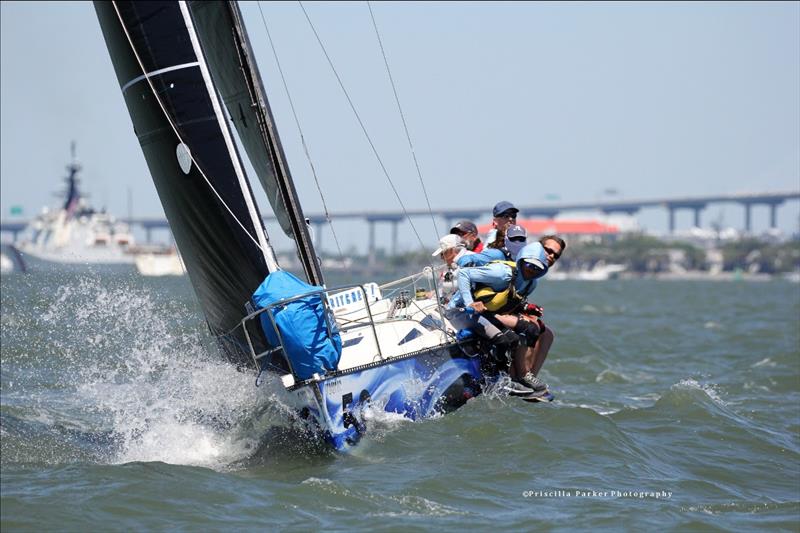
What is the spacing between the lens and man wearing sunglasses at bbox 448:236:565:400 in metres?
8.80

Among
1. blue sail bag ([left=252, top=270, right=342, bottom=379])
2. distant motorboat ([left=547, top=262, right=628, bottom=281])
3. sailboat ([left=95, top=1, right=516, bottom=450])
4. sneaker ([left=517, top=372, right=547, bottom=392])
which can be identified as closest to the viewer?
blue sail bag ([left=252, top=270, right=342, bottom=379])

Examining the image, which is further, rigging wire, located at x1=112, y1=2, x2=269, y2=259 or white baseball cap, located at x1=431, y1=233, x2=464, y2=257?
white baseball cap, located at x1=431, y1=233, x2=464, y2=257

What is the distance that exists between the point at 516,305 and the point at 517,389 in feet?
2.36

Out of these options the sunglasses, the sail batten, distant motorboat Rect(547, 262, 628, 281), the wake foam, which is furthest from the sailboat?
distant motorboat Rect(547, 262, 628, 281)

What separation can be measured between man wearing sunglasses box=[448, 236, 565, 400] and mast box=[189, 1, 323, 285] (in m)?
1.20

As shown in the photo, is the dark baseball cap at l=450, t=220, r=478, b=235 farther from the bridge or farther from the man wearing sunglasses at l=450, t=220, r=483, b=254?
the bridge

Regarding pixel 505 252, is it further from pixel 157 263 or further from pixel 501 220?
pixel 157 263

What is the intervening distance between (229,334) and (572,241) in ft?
345

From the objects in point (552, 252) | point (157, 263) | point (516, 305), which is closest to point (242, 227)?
point (516, 305)

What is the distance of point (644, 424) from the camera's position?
9.98m

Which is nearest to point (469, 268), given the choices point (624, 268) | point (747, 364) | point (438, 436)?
point (438, 436)

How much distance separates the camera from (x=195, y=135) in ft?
27.3

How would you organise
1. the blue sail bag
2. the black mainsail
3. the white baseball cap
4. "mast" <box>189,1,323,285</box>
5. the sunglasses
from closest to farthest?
the blue sail bag < the black mainsail < "mast" <box>189,1,323,285</box> < the sunglasses < the white baseball cap

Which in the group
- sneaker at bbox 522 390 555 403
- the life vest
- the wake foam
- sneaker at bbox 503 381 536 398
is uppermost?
the life vest
